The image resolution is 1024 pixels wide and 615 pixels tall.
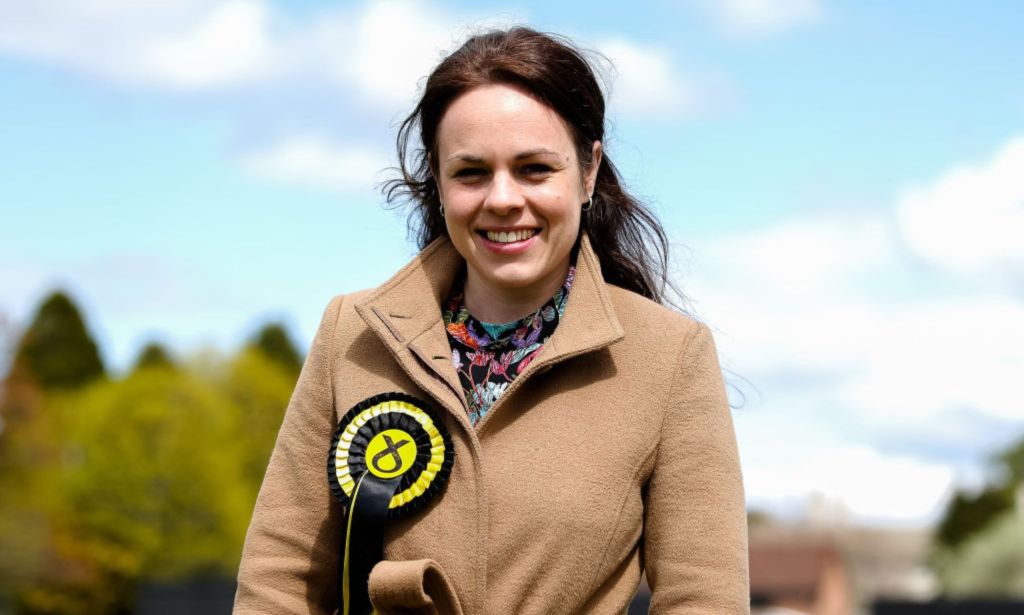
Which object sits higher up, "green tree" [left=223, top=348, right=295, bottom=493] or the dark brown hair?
"green tree" [left=223, top=348, right=295, bottom=493]

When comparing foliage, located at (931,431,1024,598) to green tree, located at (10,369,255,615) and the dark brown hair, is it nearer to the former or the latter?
green tree, located at (10,369,255,615)

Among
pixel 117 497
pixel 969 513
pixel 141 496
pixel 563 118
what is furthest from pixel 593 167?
pixel 969 513

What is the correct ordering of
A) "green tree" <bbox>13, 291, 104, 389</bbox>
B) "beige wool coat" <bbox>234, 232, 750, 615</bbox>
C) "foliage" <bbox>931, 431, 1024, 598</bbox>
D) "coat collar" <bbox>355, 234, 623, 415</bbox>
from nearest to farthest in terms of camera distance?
"beige wool coat" <bbox>234, 232, 750, 615</bbox> → "coat collar" <bbox>355, 234, 623, 415</bbox> → "foliage" <bbox>931, 431, 1024, 598</bbox> → "green tree" <bbox>13, 291, 104, 389</bbox>

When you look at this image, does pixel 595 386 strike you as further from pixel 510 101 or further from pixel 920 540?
pixel 920 540

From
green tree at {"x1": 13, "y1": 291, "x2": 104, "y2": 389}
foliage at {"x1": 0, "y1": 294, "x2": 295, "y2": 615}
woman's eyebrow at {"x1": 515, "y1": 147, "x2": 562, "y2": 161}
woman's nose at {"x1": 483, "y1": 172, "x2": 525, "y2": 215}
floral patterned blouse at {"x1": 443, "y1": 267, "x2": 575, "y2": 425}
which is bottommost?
floral patterned blouse at {"x1": 443, "y1": 267, "x2": 575, "y2": 425}

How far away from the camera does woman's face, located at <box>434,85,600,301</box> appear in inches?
127

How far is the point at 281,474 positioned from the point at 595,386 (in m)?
0.74

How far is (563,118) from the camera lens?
3.32 m

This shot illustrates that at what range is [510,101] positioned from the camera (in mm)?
3250

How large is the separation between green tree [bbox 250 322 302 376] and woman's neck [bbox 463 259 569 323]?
63178 millimetres

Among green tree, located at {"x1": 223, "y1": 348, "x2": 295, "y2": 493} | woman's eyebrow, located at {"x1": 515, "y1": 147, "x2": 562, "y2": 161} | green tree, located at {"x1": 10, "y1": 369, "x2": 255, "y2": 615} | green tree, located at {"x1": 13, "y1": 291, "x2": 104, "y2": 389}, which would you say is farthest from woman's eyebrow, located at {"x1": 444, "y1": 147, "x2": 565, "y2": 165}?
green tree, located at {"x1": 13, "y1": 291, "x2": 104, "y2": 389}

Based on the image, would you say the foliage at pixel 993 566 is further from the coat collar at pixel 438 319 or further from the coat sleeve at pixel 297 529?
the coat sleeve at pixel 297 529

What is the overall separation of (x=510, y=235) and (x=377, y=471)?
0.59 meters

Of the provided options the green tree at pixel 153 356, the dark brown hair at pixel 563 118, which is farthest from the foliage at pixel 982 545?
the dark brown hair at pixel 563 118
